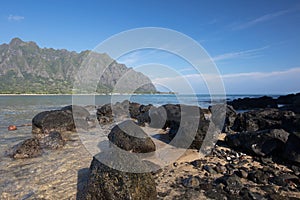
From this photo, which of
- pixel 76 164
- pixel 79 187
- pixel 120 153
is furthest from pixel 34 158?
pixel 120 153

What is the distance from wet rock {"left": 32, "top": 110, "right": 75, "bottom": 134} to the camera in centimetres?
1234

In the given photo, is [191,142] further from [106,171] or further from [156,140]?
[106,171]

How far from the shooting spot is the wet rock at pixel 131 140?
796 centimetres

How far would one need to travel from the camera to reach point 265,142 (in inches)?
291

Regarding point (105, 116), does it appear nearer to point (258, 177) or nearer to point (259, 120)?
point (259, 120)

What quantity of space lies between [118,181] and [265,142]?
18.0 ft

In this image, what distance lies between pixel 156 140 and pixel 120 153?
584 centimetres

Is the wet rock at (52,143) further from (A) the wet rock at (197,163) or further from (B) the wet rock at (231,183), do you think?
(B) the wet rock at (231,183)

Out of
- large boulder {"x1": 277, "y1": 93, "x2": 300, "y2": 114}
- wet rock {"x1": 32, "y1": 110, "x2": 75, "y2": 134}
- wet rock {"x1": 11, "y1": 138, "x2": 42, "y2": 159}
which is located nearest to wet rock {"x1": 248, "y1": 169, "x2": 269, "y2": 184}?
wet rock {"x1": 11, "y1": 138, "x2": 42, "y2": 159}

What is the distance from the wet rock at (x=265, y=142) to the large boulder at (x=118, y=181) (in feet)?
14.7

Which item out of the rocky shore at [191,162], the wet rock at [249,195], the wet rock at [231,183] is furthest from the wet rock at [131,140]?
the wet rock at [249,195]

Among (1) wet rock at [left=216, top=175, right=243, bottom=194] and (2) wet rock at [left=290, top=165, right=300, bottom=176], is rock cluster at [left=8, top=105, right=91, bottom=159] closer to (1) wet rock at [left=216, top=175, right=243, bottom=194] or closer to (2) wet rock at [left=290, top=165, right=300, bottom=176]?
(1) wet rock at [left=216, top=175, right=243, bottom=194]

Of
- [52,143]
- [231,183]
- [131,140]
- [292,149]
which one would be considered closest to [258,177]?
[231,183]

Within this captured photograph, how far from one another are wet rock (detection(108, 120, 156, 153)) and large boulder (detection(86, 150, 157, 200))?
3180 mm
